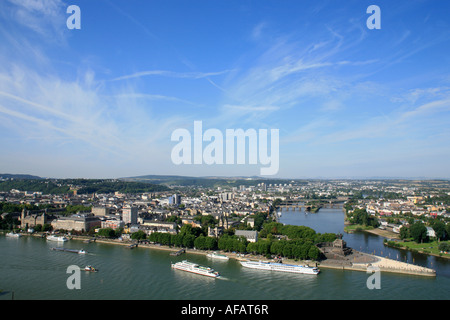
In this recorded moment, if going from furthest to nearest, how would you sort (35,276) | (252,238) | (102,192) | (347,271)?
(102,192), (252,238), (347,271), (35,276)

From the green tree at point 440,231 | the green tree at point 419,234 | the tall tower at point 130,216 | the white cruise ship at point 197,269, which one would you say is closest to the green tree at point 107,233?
the tall tower at point 130,216

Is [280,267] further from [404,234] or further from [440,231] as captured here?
[440,231]

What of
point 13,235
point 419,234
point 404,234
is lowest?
point 13,235

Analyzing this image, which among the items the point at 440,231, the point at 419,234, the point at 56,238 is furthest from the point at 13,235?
the point at 440,231

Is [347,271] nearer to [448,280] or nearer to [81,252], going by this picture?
[448,280]

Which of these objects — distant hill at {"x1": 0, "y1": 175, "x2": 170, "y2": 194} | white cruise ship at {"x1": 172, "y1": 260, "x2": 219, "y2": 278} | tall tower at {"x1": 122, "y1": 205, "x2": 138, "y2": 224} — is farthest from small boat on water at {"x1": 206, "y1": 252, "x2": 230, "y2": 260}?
distant hill at {"x1": 0, "y1": 175, "x2": 170, "y2": 194}
